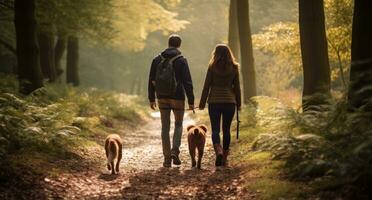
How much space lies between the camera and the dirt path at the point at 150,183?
267 inches

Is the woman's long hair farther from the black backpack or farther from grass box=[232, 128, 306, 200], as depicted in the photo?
grass box=[232, 128, 306, 200]

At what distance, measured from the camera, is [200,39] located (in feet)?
186

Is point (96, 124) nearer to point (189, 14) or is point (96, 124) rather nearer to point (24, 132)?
point (24, 132)

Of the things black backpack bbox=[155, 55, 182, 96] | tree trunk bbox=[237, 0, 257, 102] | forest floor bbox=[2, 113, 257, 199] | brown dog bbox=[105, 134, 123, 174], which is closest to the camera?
forest floor bbox=[2, 113, 257, 199]

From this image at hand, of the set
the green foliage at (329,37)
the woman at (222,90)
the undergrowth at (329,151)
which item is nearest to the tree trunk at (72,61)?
the green foliage at (329,37)

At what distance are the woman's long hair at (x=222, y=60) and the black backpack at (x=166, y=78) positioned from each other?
768mm

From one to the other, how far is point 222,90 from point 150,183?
7.50 ft

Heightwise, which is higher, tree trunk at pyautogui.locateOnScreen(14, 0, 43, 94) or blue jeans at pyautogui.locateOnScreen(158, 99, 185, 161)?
tree trunk at pyautogui.locateOnScreen(14, 0, 43, 94)

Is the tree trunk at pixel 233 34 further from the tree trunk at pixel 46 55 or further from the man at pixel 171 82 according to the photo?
the man at pixel 171 82

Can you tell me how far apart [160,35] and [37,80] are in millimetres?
42687

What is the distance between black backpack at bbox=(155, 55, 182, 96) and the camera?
9.12 m

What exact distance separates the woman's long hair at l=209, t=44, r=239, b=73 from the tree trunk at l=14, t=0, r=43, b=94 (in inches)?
242

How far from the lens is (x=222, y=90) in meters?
8.90

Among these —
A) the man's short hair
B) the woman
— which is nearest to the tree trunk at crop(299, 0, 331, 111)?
the woman
